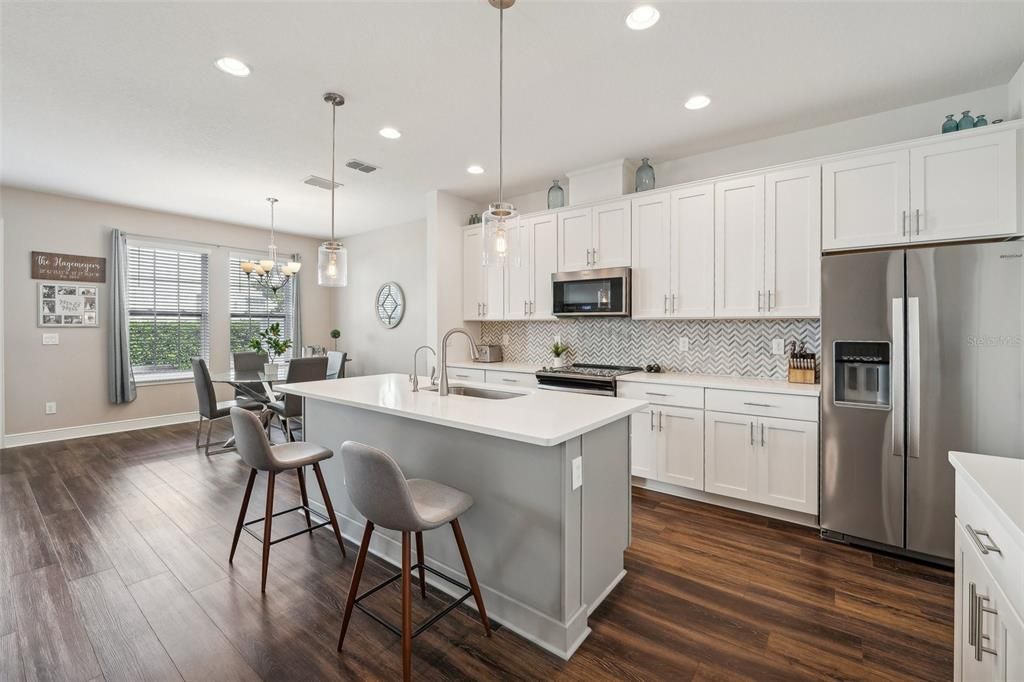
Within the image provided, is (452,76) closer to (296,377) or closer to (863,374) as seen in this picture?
(863,374)

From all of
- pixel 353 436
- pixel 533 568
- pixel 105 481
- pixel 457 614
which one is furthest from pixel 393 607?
pixel 105 481

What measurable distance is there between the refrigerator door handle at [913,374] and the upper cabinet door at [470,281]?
356 centimetres

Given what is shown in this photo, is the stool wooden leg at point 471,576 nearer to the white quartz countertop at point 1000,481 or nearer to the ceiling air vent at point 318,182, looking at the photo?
the white quartz countertop at point 1000,481

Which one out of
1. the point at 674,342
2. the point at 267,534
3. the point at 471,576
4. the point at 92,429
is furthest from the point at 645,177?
the point at 92,429

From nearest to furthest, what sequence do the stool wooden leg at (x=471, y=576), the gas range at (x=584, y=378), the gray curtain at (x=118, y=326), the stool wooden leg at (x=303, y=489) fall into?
the stool wooden leg at (x=471, y=576)
the stool wooden leg at (x=303, y=489)
the gas range at (x=584, y=378)
the gray curtain at (x=118, y=326)

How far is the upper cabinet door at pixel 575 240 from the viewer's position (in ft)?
13.5

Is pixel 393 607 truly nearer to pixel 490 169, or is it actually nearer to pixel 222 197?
pixel 490 169

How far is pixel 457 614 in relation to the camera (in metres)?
2.04

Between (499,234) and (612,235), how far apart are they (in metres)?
1.92

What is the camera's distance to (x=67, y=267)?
5.02m

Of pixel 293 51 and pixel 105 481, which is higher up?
pixel 293 51

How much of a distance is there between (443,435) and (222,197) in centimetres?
446

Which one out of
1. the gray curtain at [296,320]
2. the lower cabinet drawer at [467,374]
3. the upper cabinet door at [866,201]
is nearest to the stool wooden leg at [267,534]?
the lower cabinet drawer at [467,374]

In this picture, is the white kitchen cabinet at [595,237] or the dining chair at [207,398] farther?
the dining chair at [207,398]
